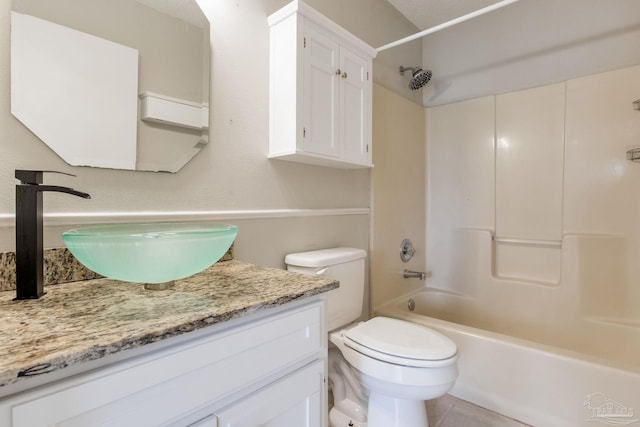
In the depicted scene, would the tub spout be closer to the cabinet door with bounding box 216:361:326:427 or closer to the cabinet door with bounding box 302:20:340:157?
the cabinet door with bounding box 302:20:340:157

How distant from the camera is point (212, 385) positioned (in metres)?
0.63

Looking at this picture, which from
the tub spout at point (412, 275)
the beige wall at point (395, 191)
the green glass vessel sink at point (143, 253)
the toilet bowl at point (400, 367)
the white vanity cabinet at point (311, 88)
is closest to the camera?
the green glass vessel sink at point (143, 253)

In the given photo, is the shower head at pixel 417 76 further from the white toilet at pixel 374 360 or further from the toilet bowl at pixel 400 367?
the toilet bowl at pixel 400 367

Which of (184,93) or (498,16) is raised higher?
(498,16)

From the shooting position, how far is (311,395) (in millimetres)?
837

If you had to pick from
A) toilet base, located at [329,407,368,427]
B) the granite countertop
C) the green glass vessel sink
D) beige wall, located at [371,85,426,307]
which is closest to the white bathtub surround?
beige wall, located at [371,85,426,307]

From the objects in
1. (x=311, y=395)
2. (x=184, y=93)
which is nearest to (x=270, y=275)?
(x=311, y=395)

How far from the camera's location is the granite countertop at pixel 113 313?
0.46 m

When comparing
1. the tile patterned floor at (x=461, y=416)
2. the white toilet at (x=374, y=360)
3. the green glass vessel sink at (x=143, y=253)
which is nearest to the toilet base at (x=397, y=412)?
the white toilet at (x=374, y=360)

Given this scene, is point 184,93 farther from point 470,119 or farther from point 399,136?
point 470,119

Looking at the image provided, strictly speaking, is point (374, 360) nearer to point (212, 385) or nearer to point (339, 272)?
point (339, 272)

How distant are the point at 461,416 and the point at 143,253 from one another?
1632 millimetres

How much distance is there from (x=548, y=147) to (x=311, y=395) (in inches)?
87.1

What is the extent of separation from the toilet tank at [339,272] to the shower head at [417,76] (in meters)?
1.44
